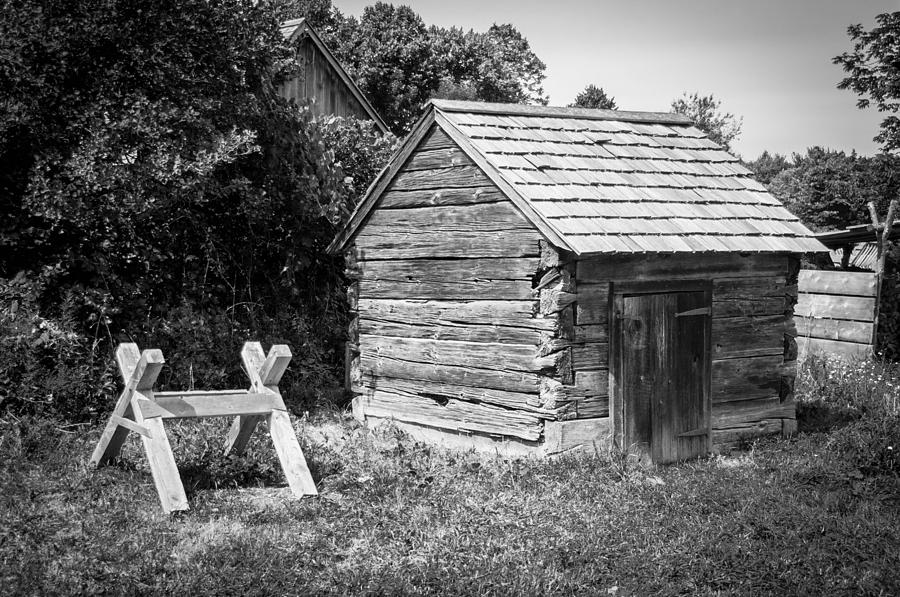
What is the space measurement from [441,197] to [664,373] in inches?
121

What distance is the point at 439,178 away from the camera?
10.2 metres

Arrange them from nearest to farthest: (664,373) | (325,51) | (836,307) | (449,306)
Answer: (664,373), (449,306), (836,307), (325,51)

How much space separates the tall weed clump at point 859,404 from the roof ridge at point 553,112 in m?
4.09

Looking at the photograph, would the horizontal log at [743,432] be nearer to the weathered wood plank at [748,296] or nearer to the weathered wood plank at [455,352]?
the weathered wood plank at [748,296]

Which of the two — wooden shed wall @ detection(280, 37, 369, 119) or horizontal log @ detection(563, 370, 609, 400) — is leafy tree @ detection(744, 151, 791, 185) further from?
horizontal log @ detection(563, 370, 609, 400)

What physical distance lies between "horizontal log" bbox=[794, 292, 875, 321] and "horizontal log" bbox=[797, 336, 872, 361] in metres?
0.39

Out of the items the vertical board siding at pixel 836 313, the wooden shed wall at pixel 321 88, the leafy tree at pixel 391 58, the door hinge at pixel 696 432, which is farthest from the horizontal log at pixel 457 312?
the leafy tree at pixel 391 58

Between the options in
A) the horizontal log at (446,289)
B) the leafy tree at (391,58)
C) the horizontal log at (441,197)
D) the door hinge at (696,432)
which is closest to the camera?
the horizontal log at (446,289)

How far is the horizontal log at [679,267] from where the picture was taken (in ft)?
30.0

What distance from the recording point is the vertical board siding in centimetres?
1376

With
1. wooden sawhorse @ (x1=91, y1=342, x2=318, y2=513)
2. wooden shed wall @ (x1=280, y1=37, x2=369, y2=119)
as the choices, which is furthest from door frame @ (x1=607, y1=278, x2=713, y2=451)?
wooden shed wall @ (x1=280, y1=37, x2=369, y2=119)

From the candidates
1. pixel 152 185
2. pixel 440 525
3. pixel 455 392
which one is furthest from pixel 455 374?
pixel 152 185

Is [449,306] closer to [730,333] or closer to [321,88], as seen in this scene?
[730,333]

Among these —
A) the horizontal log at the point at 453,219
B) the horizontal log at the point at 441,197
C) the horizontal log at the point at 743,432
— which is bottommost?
the horizontal log at the point at 743,432
